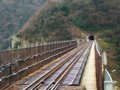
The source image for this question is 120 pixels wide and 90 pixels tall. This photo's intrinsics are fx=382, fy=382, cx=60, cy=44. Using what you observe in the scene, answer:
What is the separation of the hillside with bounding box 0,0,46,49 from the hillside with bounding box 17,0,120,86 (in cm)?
3996

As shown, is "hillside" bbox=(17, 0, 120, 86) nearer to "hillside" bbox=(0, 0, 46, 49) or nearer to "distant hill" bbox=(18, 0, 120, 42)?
"distant hill" bbox=(18, 0, 120, 42)

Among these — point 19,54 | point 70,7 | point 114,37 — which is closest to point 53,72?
point 19,54

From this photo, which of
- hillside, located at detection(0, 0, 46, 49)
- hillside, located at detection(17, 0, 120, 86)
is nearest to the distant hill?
hillside, located at detection(17, 0, 120, 86)

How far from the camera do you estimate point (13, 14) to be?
186 meters

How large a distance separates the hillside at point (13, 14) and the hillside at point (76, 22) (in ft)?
131

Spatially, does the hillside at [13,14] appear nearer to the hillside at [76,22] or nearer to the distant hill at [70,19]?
the distant hill at [70,19]

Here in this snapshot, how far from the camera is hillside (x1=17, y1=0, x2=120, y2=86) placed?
366 ft

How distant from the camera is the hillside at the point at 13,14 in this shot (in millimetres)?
169800

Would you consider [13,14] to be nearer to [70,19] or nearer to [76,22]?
[70,19]

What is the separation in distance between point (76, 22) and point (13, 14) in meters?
69.4

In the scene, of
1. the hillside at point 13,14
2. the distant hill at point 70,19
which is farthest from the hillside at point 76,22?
the hillside at point 13,14

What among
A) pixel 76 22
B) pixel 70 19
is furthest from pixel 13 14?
pixel 76 22

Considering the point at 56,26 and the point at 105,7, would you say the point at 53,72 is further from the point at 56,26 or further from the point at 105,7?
the point at 105,7

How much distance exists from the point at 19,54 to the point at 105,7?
11239 cm
